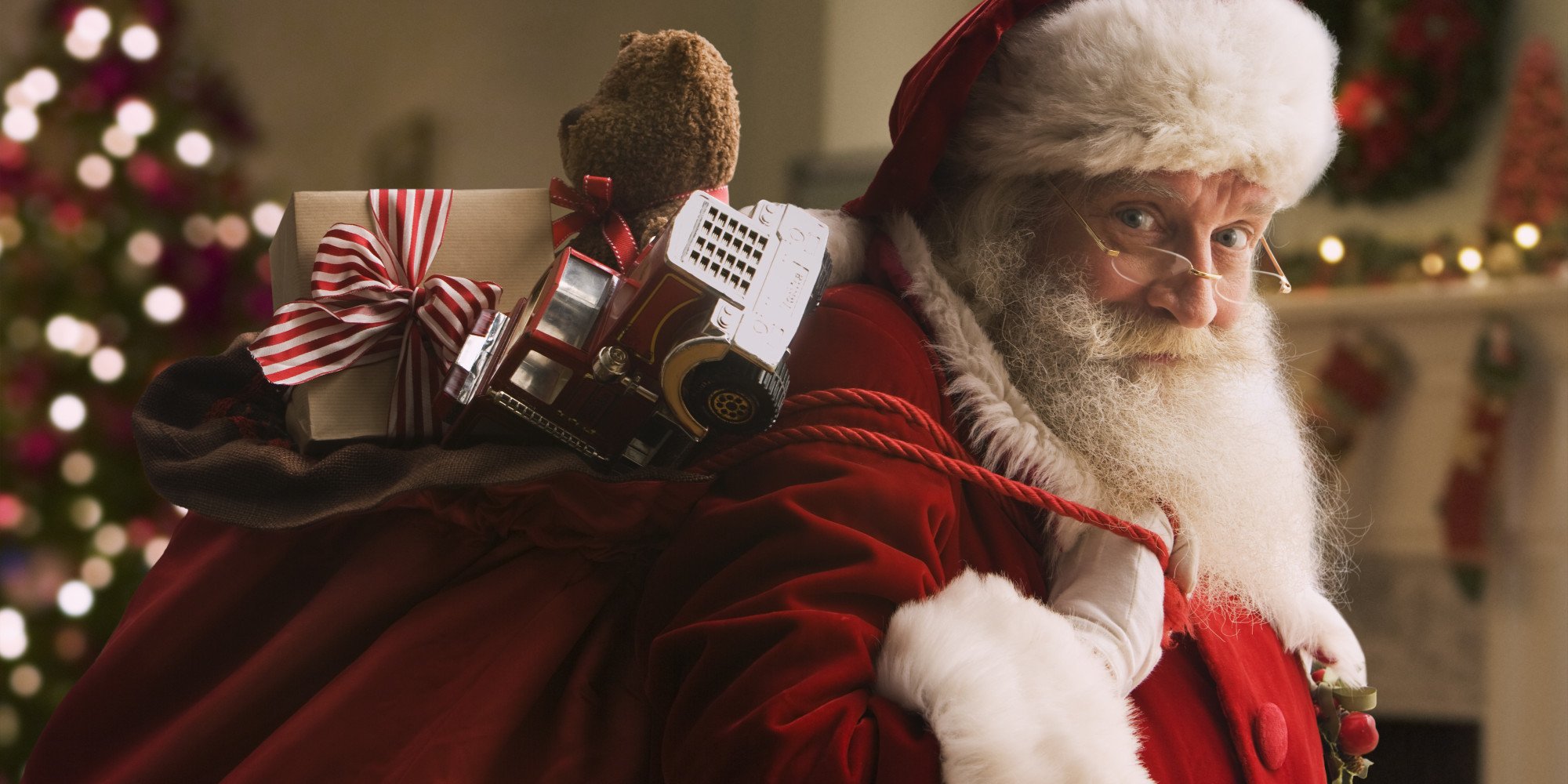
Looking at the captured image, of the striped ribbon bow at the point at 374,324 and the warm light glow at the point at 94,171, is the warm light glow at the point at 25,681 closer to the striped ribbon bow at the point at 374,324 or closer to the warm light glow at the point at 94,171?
the warm light glow at the point at 94,171

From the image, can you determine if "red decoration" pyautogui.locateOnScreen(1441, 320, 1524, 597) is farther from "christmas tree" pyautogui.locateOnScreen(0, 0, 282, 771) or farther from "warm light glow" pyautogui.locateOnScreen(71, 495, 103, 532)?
"warm light glow" pyautogui.locateOnScreen(71, 495, 103, 532)

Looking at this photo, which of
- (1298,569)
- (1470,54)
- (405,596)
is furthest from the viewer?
(1470,54)

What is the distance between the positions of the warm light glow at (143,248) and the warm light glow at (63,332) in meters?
0.19

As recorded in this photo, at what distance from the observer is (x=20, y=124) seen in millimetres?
2500

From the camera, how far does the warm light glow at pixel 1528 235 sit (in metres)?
2.88

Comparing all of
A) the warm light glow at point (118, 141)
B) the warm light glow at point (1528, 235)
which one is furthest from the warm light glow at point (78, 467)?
the warm light glow at point (1528, 235)

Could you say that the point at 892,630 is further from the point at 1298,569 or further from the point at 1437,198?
the point at 1437,198

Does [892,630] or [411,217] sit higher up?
[411,217]

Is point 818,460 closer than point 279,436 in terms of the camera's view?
Yes

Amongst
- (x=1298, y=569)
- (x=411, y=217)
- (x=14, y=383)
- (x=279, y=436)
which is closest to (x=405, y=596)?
(x=279, y=436)

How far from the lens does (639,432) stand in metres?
0.94

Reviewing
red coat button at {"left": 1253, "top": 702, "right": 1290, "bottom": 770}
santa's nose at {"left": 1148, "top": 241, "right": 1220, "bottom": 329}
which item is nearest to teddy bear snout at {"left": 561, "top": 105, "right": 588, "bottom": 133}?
santa's nose at {"left": 1148, "top": 241, "right": 1220, "bottom": 329}

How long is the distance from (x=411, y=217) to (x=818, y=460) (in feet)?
1.53

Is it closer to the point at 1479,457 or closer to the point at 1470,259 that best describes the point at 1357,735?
the point at 1479,457
